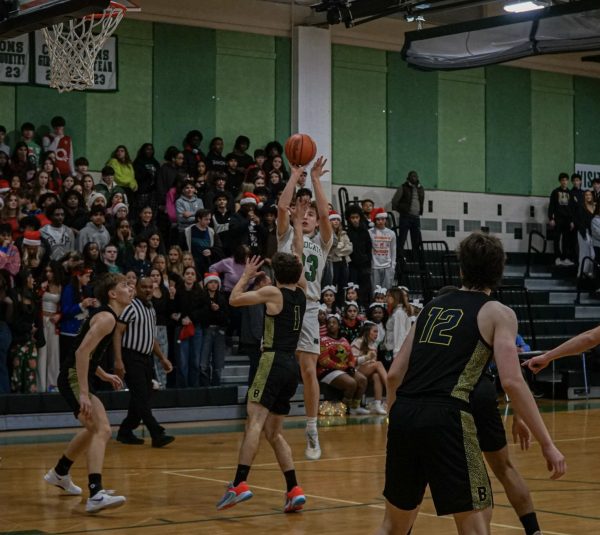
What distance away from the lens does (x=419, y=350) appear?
196 inches

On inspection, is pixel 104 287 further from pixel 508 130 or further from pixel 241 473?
pixel 508 130

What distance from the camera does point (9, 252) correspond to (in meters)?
14.5

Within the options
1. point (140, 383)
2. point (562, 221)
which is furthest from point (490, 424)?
point (562, 221)

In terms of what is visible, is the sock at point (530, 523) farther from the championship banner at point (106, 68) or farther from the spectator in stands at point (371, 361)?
the championship banner at point (106, 68)

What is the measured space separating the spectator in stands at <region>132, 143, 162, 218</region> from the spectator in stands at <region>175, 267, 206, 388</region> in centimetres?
367

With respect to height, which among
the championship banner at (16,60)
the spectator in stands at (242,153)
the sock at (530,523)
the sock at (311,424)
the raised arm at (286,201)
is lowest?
the sock at (311,424)

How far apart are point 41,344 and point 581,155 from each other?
52.3 ft

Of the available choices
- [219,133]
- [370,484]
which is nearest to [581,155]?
[219,133]

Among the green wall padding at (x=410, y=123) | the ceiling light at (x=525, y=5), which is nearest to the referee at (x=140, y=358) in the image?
the ceiling light at (x=525, y=5)

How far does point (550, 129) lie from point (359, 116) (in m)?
5.20

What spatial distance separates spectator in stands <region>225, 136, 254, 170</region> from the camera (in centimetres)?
2072

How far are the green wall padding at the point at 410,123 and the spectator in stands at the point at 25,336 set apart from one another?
11147mm

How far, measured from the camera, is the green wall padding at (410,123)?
24.0 m

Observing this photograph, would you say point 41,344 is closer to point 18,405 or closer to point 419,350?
point 18,405
